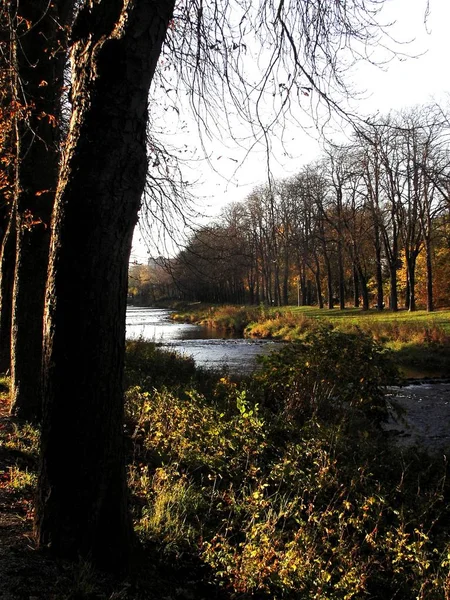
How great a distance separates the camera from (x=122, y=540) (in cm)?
295

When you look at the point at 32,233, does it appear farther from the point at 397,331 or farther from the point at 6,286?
the point at 397,331

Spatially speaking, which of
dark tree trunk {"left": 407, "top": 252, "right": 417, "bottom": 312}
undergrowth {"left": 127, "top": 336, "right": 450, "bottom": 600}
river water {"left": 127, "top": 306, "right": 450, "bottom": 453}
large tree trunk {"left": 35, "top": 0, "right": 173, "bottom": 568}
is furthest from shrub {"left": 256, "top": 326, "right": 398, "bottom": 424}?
dark tree trunk {"left": 407, "top": 252, "right": 417, "bottom": 312}

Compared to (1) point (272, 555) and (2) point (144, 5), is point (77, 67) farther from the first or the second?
(1) point (272, 555)

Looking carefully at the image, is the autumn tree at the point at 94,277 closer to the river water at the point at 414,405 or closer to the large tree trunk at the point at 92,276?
the large tree trunk at the point at 92,276

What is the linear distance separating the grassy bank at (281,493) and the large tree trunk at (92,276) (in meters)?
0.36

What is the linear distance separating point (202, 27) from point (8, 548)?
4730 millimetres

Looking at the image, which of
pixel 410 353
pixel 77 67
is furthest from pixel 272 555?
pixel 410 353

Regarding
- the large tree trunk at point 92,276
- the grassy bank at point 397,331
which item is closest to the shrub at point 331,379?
the grassy bank at point 397,331

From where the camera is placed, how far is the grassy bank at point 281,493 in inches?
125

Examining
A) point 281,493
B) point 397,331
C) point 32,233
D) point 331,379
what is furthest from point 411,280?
point 281,493

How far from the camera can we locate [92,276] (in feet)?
9.03

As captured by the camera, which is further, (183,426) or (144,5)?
(183,426)

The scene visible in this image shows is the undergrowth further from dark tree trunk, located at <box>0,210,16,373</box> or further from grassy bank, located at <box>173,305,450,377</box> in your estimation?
dark tree trunk, located at <box>0,210,16,373</box>

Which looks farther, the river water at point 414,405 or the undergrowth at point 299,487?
the river water at point 414,405
